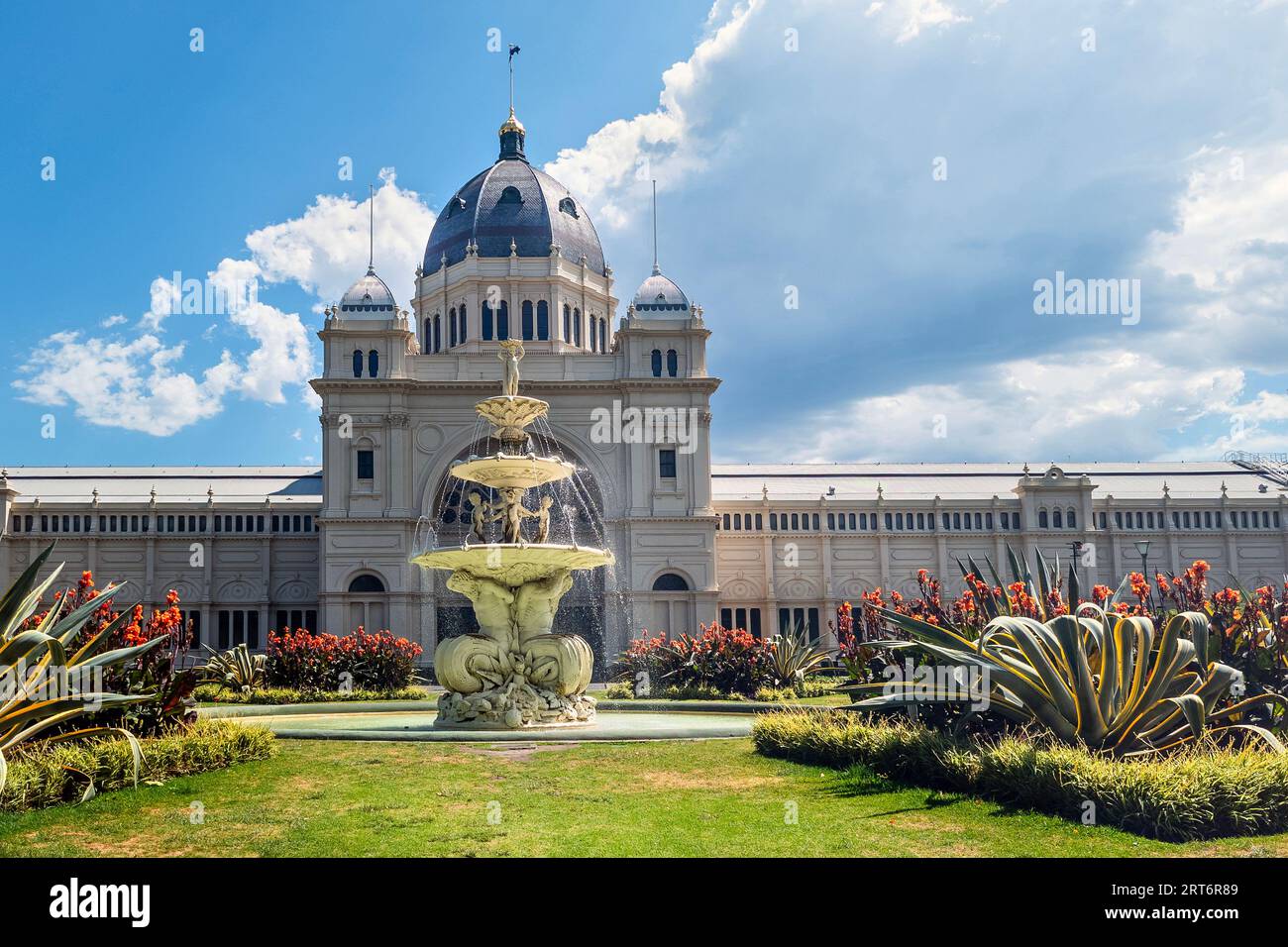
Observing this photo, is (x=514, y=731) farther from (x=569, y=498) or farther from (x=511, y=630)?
(x=569, y=498)

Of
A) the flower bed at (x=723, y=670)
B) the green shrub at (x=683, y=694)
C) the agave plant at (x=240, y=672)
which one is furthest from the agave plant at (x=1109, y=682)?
the agave plant at (x=240, y=672)

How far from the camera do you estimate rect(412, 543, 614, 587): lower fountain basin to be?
1955 cm

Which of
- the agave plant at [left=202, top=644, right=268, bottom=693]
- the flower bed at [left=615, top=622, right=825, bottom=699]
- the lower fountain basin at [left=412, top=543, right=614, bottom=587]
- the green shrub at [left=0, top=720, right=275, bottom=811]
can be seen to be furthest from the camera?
the agave plant at [left=202, top=644, right=268, bottom=693]

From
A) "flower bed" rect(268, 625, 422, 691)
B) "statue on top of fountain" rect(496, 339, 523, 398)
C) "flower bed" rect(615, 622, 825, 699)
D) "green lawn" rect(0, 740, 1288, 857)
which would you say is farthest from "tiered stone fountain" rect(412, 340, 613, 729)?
"flower bed" rect(268, 625, 422, 691)

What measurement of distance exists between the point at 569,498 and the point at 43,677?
41358mm

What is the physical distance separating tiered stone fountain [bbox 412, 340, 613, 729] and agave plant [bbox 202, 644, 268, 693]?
12.5 m

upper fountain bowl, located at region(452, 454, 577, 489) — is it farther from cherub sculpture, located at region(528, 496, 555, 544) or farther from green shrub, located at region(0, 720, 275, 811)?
green shrub, located at region(0, 720, 275, 811)

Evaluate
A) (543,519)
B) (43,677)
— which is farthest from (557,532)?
(43,677)

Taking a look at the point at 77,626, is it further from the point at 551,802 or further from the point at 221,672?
the point at 221,672

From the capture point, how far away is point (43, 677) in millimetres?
12102

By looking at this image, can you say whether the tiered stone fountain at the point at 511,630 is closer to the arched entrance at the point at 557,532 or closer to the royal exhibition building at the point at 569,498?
the royal exhibition building at the point at 569,498

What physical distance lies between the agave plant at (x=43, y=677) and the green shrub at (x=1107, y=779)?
28.0 feet

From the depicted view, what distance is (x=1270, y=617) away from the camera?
52.0 feet

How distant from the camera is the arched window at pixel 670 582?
49.9 m
